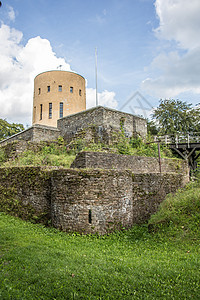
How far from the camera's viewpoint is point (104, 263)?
5367mm

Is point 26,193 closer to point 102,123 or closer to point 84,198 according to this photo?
point 84,198

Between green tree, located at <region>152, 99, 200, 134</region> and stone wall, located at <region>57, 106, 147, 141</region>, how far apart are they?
1357 cm

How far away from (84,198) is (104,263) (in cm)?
265

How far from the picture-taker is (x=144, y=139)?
1892 centimetres

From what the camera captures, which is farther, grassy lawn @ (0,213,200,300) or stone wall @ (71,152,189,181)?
stone wall @ (71,152,189,181)

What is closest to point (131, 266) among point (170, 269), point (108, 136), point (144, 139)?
point (170, 269)

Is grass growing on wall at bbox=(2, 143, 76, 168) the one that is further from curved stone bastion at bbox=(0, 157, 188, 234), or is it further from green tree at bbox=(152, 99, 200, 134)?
green tree at bbox=(152, 99, 200, 134)

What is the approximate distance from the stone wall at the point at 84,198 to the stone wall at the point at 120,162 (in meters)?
2.22

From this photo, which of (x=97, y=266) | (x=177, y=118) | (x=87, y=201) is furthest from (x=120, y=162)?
(x=177, y=118)

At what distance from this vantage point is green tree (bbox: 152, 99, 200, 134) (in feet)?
104

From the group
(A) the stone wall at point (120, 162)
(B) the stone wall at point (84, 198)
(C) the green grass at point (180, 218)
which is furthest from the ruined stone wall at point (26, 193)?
(C) the green grass at point (180, 218)

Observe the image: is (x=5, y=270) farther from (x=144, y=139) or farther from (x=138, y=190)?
(x=144, y=139)

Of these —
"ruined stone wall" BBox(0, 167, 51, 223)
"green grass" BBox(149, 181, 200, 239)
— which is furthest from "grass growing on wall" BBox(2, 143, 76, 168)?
"green grass" BBox(149, 181, 200, 239)

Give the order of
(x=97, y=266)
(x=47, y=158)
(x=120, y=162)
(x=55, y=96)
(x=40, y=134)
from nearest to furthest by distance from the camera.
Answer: (x=97, y=266) → (x=120, y=162) → (x=47, y=158) → (x=40, y=134) → (x=55, y=96)
